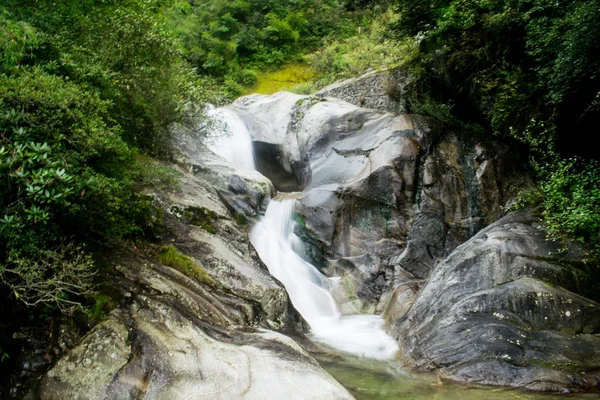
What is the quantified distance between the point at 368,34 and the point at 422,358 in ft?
71.2

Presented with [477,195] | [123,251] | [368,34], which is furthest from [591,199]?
[368,34]

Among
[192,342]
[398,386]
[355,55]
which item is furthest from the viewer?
[355,55]

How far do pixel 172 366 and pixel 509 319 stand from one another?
5.45 m

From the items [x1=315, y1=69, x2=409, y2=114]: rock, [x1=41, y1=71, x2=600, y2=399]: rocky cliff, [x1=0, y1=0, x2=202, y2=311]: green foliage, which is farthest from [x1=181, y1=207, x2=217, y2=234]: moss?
[x1=315, y1=69, x2=409, y2=114]: rock

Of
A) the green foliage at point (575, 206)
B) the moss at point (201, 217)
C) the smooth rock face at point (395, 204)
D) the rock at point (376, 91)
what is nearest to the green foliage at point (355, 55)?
the rock at point (376, 91)

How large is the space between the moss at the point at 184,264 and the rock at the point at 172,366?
147cm

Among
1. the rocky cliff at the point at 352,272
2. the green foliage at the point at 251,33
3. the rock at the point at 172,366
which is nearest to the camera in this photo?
the rock at the point at 172,366

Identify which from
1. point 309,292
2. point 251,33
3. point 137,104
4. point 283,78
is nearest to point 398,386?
point 309,292

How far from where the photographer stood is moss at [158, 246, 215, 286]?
7160 mm

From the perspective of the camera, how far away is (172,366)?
4.86 meters

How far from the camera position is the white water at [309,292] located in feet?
28.9

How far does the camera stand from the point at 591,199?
8.28 m

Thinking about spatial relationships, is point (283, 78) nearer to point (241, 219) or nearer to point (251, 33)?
point (251, 33)

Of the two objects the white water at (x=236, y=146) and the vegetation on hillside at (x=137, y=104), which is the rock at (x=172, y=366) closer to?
the vegetation on hillside at (x=137, y=104)
